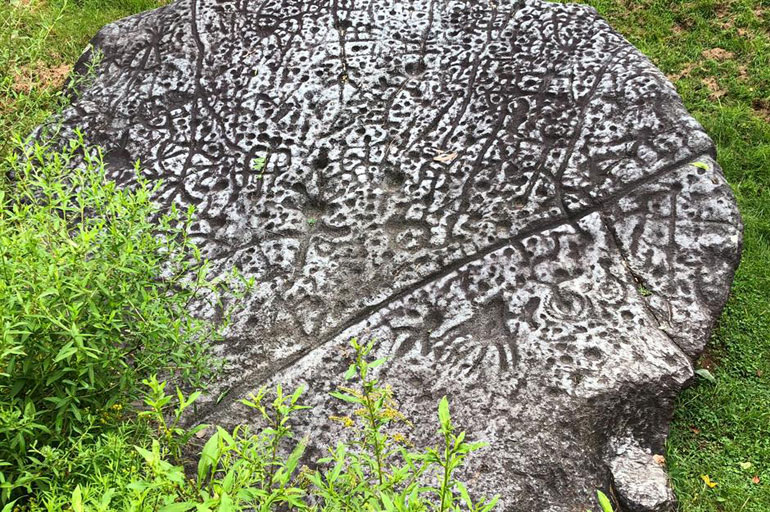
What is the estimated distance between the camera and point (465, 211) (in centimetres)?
272

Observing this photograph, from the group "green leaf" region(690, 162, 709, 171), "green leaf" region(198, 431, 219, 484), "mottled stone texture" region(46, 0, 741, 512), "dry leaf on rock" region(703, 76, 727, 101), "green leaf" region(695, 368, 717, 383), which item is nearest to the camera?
"green leaf" region(198, 431, 219, 484)

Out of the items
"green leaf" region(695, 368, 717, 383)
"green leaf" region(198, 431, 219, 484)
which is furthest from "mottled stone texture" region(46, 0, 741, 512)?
"green leaf" region(198, 431, 219, 484)

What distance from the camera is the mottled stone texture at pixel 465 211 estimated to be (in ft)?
7.89

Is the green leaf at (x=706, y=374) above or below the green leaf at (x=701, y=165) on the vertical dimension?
below

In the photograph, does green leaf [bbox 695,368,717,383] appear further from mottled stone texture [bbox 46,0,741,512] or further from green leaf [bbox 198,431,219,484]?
green leaf [bbox 198,431,219,484]

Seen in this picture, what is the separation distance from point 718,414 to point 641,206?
0.97m

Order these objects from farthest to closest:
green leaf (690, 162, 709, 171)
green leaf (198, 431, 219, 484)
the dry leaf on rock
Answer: the dry leaf on rock < green leaf (690, 162, 709, 171) < green leaf (198, 431, 219, 484)

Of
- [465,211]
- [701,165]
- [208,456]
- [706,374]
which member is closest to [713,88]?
[701,165]

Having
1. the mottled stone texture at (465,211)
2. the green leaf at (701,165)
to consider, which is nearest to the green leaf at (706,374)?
the mottled stone texture at (465,211)

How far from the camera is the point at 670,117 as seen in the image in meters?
2.77

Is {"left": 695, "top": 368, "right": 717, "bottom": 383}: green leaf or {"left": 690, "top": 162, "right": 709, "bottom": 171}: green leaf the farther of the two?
{"left": 695, "top": 368, "right": 717, "bottom": 383}: green leaf

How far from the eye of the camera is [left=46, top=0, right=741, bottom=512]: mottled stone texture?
7.89 ft

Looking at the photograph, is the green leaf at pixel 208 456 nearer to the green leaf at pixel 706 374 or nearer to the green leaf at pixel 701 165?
the green leaf at pixel 701 165

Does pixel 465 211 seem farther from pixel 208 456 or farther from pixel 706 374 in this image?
pixel 208 456
